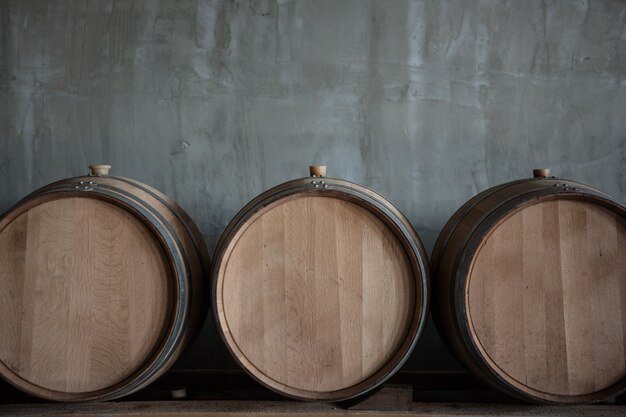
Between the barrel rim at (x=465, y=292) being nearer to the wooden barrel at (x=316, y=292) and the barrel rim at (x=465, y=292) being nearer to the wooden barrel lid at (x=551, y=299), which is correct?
the wooden barrel lid at (x=551, y=299)

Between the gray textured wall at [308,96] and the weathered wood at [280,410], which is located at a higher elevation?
the gray textured wall at [308,96]

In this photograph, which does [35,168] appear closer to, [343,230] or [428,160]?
[343,230]

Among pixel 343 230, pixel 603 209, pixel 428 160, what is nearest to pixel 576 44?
pixel 428 160

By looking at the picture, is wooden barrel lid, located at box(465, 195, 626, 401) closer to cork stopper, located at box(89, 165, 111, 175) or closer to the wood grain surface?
the wood grain surface

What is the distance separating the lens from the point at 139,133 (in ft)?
9.57

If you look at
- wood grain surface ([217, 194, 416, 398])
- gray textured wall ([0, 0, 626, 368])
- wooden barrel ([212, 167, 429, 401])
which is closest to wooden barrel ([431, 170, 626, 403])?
wooden barrel ([212, 167, 429, 401])

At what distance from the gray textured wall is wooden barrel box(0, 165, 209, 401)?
835 mm

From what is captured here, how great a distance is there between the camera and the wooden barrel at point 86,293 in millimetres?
2053

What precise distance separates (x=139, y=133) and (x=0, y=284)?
1096mm

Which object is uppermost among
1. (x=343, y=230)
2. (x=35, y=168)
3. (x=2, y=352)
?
(x=35, y=168)

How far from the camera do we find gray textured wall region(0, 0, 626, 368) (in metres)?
2.90

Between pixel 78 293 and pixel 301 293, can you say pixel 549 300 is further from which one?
pixel 78 293

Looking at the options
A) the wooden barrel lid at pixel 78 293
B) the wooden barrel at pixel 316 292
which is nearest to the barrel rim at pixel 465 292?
the wooden barrel at pixel 316 292

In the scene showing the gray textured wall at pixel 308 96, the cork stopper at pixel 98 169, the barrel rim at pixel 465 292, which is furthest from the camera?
the gray textured wall at pixel 308 96
